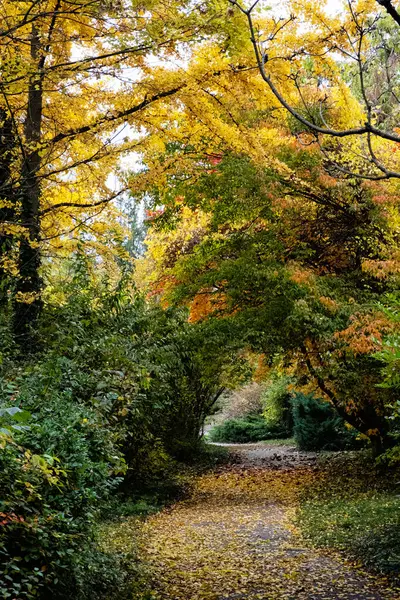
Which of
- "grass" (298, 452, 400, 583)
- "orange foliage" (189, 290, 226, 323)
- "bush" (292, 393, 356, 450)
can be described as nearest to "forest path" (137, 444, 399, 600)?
"grass" (298, 452, 400, 583)

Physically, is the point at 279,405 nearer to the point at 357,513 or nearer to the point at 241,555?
the point at 357,513

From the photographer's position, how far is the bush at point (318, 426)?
19359mm

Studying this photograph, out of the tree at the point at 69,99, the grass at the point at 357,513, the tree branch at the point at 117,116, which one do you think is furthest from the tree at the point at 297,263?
the tree branch at the point at 117,116

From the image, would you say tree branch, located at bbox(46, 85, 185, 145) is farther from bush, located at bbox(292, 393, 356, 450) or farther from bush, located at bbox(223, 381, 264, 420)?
bush, located at bbox(223, 381, 264, 420)

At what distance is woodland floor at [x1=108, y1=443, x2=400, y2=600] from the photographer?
17.7 ft

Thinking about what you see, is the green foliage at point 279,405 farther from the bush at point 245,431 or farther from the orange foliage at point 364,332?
the orange foliage at point 364,332

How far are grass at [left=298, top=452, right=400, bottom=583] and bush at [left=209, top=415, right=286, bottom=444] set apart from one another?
12.8 metres

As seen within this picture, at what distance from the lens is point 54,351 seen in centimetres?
562

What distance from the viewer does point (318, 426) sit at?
2045 cm

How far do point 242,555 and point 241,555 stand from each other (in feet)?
0.04


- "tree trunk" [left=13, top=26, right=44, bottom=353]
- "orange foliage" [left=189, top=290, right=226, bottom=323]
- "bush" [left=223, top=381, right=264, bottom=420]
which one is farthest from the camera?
"bush" [left=223, top=381, right=264, bottom=420]

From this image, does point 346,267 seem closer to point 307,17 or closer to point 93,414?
point 307,17

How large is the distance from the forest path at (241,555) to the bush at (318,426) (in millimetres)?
6633

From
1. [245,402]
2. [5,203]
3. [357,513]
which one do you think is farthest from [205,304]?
[245,402]
